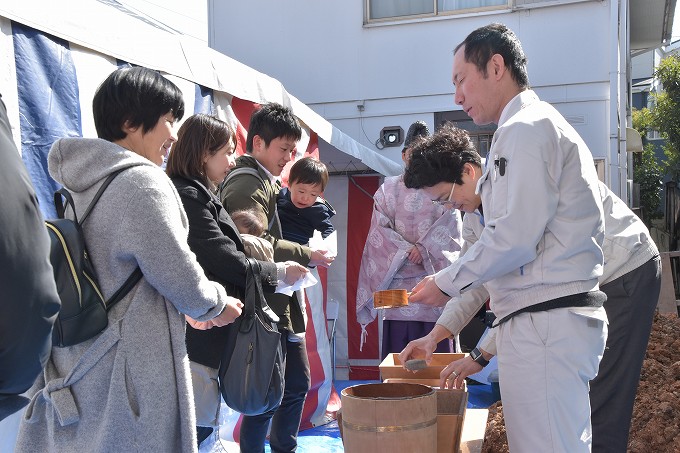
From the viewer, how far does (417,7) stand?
9.85m

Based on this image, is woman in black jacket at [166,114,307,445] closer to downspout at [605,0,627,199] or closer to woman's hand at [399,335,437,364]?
woman's hand at [399,335,437,364]

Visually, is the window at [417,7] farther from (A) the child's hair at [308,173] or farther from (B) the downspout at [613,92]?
(A) the child's hair at [308,173]

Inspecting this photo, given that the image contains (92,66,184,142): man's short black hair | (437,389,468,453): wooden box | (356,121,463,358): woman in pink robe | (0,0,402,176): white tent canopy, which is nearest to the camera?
(92,66,184,142): man's short black hair

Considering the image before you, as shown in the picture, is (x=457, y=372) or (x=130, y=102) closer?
(x=130, y=102)

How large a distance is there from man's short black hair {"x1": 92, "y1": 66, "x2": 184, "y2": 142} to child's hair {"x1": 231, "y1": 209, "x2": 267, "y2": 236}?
3.07ft

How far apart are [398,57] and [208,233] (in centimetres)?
782

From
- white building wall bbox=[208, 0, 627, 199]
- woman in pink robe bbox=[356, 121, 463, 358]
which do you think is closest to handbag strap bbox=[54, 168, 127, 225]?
woman in pink robe bbox=[356, 121, 463, 358]

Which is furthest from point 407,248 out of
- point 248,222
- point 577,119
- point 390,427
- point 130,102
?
point 577,119

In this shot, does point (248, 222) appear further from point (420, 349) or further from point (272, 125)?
point (420, 349)

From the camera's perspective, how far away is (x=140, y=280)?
1.72 meters

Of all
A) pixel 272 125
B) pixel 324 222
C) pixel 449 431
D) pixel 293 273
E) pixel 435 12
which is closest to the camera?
pixel 449 431

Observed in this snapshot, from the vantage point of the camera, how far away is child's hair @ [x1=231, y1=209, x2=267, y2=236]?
110 inches

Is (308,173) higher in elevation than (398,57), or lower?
lower

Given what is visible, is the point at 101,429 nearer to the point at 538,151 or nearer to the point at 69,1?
the point at 538,151
